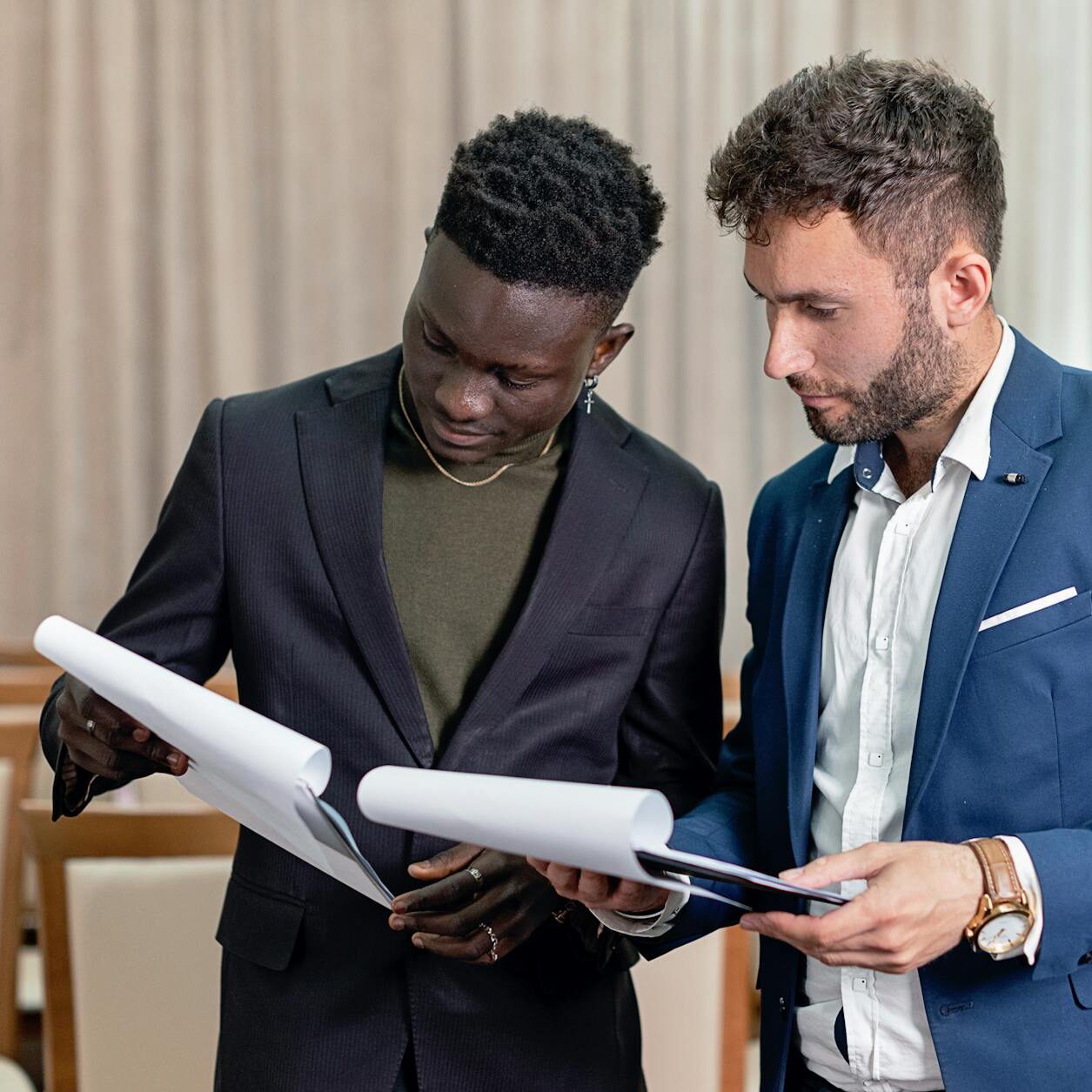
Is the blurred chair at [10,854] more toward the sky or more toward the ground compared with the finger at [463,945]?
more toward the ground

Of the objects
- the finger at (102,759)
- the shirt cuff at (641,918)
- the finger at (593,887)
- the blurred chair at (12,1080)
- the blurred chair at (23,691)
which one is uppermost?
the finger at (102,759)

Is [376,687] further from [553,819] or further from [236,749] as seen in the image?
[553,819]

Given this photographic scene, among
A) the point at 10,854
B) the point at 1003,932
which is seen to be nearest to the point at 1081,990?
the point at 1003,932

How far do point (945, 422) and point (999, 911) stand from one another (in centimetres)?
51

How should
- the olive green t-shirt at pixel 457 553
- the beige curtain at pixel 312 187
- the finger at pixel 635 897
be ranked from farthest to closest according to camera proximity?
the beige curtain at pixel 312 187, the olive green t-shirt at pixel 457 553, the finger at pixel 635 897

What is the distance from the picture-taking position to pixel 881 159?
4.53ft

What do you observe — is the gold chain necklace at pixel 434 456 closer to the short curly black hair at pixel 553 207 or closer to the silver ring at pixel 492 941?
the short curly black hair at pixel 553 207

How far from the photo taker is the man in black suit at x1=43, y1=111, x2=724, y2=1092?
4.92 feet

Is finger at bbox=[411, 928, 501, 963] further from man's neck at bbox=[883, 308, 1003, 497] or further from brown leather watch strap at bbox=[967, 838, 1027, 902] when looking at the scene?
man's neck at bbox=[883, 308, 1003, 497]

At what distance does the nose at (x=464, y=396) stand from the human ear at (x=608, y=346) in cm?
18

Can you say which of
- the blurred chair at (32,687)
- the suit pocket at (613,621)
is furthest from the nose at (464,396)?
the blurred chair at (32,687)

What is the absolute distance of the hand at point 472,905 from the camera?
140cm

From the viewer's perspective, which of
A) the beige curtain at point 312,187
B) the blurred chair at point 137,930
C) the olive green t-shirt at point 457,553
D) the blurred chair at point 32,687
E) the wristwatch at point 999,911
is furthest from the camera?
the beige curtain at point 312,187

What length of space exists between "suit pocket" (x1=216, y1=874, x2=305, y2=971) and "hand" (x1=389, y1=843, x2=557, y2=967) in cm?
17
